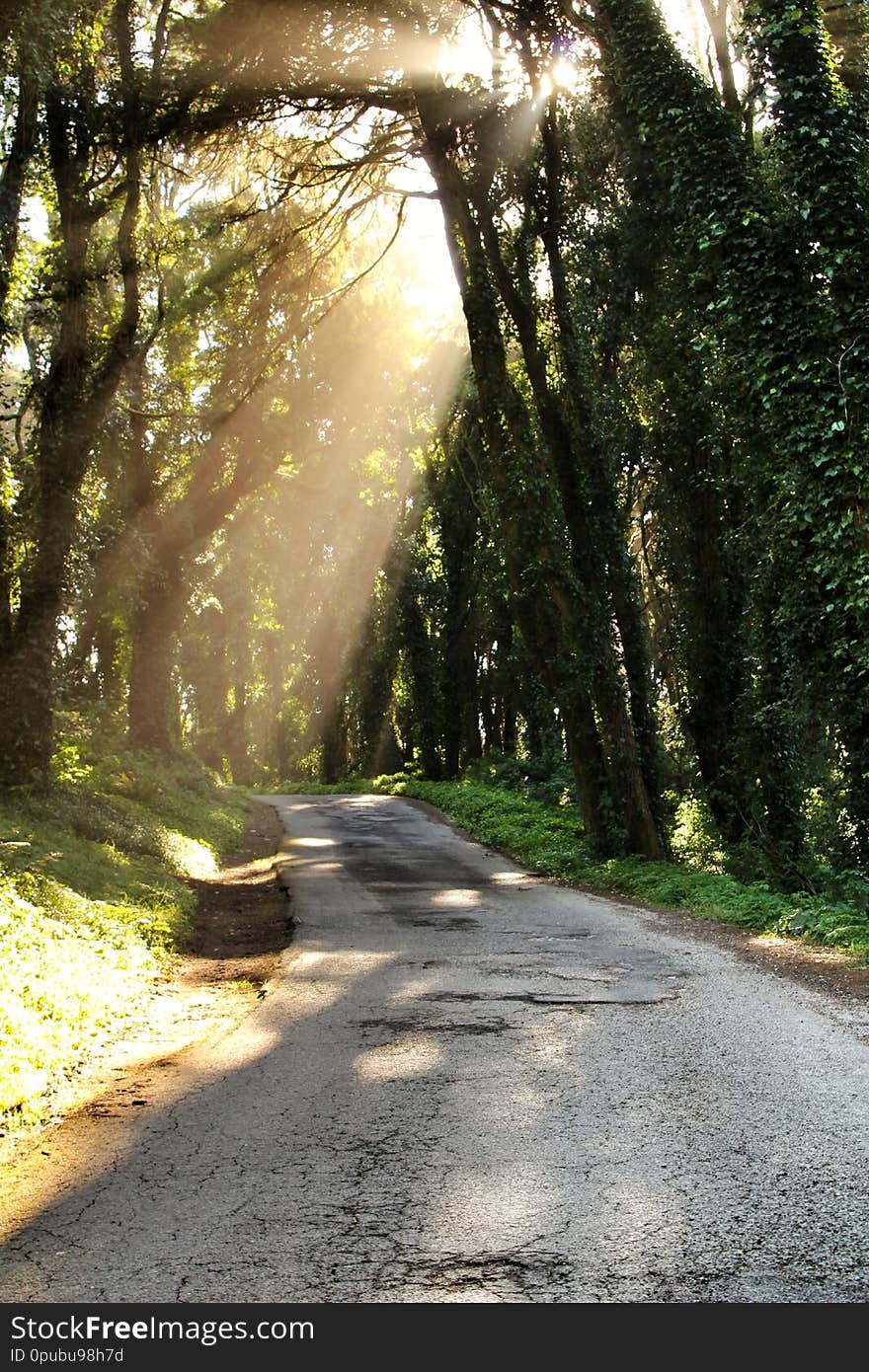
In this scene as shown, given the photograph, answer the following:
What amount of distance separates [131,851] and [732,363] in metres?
9.99

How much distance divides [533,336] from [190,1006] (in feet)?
46.8

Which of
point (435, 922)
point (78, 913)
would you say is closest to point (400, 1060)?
point (78, 913)

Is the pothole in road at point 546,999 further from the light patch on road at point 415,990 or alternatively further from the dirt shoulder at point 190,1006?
the dirt shoulder at point 190,1006

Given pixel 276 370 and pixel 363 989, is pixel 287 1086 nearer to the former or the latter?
pixel 363 989

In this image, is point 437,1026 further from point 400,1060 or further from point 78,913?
point 78,913

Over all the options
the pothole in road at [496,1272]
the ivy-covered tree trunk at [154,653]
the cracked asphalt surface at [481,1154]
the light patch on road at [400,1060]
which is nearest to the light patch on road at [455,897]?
the cracked asphalt surface at [481,1154]

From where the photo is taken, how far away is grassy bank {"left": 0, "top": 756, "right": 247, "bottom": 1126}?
6527mm

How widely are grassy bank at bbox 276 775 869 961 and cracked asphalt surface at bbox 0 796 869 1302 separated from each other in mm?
2324

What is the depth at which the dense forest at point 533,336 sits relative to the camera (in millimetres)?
11445

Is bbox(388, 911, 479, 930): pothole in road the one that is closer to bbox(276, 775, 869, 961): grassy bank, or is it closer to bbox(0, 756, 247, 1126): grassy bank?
bbox(0, 756, 247, 1126): grassy bank

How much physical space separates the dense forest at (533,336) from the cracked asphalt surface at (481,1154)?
5925 mm

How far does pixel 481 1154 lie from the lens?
451 centimetres
